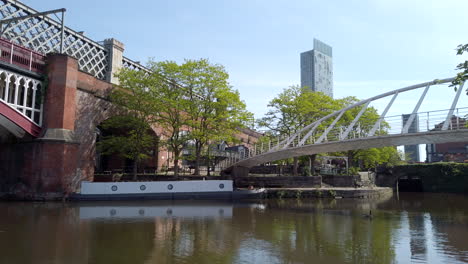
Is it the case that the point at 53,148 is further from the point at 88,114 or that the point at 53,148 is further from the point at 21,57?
the point at 21,57

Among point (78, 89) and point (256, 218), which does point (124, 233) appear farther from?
point (78, 89)

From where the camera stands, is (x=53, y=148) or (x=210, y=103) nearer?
(x=53, y=148)

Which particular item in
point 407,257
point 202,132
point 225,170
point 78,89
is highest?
point 78,89

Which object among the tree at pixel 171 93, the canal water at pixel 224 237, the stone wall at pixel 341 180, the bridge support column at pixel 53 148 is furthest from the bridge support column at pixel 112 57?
the stone wall at pixel 341 180

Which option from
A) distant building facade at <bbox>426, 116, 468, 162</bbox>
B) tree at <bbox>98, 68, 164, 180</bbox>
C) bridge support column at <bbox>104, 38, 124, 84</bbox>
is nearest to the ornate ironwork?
bridge support column at <bbox>104, 38, 124, 84</bbox>

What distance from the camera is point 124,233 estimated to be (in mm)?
13812

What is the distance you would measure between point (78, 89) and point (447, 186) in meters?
47.2

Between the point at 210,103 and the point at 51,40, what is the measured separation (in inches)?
698

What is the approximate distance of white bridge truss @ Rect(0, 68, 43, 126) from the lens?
24.8 meters

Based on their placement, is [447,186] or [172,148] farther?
[447,186]

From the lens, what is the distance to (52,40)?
118 ft

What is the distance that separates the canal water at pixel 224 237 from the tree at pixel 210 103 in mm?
12579

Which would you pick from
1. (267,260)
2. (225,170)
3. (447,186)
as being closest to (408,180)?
(447,186)

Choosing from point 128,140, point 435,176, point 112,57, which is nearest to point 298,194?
point 128,140
